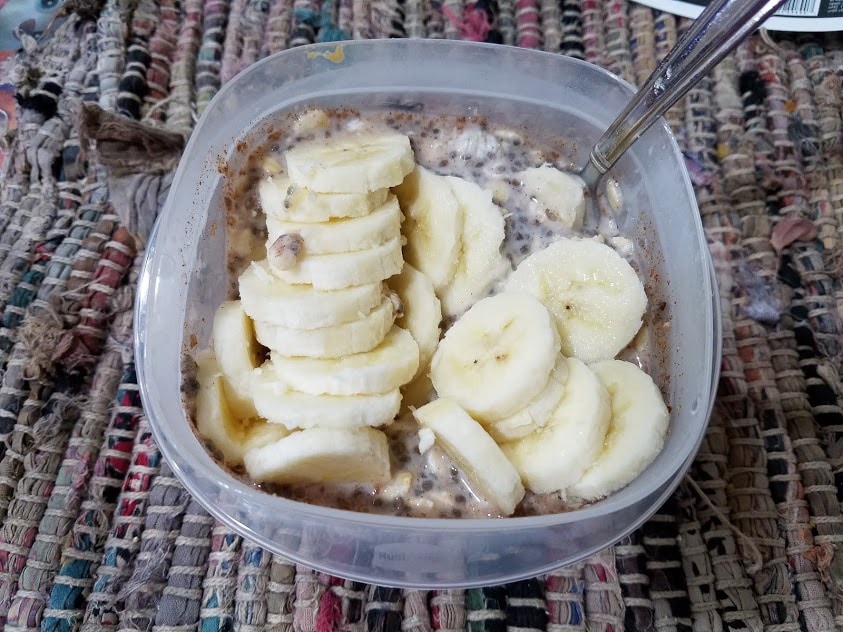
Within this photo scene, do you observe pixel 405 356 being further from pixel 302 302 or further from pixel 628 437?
pixel 628 437

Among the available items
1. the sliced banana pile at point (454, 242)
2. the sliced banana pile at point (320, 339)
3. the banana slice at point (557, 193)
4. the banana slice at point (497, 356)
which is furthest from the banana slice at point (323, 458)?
the banana slice at point (557, 193)

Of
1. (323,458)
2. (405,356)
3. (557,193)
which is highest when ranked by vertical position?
(557,193)

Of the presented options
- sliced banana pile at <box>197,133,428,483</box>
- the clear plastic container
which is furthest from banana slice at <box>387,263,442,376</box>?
the clear plastic container

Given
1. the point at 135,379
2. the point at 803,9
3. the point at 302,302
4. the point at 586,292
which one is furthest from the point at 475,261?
the point at 803,9

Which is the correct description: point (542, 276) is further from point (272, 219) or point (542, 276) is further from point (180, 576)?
point (180, 576)

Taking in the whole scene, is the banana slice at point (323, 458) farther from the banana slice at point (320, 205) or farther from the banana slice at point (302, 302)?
the banana slice at point (320, 205)

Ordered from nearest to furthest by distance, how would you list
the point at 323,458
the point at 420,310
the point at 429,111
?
the point at 323,458
the point at 420,310
the point at 429,111

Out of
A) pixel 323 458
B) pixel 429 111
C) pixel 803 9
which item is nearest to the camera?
pixel 323 458

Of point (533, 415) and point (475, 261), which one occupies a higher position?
point (475, 261)

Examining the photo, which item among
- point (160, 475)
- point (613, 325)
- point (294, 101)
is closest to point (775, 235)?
point (613, 325)
